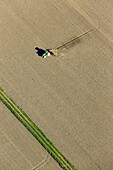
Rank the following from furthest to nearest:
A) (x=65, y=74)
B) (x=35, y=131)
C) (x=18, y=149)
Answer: (x=65, y=74) < (x=35, y=131) < (x=18, y=149)

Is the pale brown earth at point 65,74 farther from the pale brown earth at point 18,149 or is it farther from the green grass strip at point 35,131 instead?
the green grass strip at point 35,131

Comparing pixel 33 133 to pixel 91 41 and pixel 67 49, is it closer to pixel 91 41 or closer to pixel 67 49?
pixel 67 49

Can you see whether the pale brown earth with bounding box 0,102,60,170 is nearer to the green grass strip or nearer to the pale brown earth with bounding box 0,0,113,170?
the pale brown earth with bounding box 0,0,113,170

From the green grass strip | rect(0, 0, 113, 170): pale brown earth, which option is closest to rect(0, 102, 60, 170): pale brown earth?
rect(0, 0, 113, 170): pale brown earth

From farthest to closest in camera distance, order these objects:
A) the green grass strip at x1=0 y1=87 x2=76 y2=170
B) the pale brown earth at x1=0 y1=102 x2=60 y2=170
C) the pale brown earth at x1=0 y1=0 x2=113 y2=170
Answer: the pale brown earth at x1=0 y1=0 x2=113 y2=170 → the green grass strip at x1=0 y1=87 x2=76 y2=170 → the pale brown earth at x1=0 y1=102 x2=60 y2=170

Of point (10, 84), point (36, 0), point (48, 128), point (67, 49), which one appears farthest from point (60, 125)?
point (36, 0)

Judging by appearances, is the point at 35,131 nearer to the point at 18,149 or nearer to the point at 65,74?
the point at 18,149

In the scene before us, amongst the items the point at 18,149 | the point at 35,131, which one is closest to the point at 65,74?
the point at 35,131

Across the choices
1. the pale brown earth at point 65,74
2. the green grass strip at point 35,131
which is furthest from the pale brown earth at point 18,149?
the green grass strip at point 35,131
